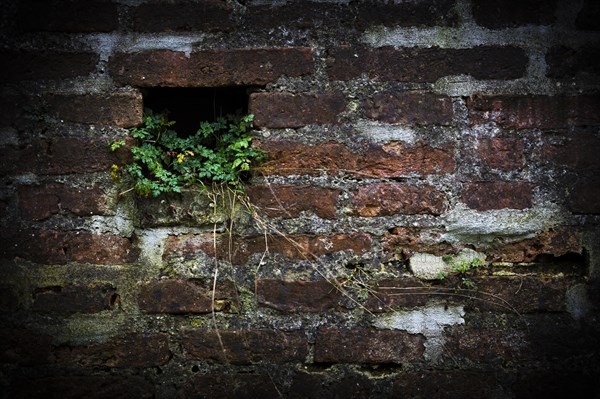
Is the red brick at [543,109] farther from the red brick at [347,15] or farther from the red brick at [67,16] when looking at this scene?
the red brick at [67,16]

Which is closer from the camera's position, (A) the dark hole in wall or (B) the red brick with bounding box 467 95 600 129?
(B) the red brick with bounding box 467 95 600 129

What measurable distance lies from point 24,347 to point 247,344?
23.7 inches

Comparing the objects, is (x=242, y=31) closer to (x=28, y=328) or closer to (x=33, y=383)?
(x=28, y=328)

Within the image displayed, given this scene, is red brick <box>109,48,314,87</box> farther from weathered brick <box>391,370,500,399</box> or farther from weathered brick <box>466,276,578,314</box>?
weathered brick <box>391,370,500,399</box>

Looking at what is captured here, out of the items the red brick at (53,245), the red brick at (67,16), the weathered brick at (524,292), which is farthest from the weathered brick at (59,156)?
the weathered brick at (524,292)

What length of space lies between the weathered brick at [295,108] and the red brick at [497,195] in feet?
1.37

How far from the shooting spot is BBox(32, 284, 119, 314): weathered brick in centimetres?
130

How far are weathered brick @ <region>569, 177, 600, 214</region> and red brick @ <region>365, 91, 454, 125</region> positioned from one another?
0.39m

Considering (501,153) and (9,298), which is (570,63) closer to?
(501,153)

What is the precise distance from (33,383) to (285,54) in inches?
44.2

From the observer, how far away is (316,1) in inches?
50.1

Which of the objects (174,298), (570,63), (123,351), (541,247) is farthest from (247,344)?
(570,63)

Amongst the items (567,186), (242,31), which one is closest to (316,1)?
(242,31)

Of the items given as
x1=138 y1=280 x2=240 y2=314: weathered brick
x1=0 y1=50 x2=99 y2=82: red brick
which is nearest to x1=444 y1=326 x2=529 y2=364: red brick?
x1=138 y1=280 x2=240 y2=314: weathered brick
